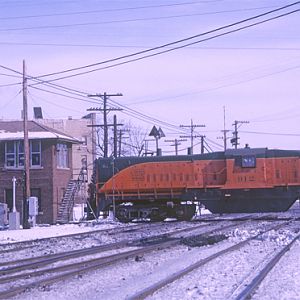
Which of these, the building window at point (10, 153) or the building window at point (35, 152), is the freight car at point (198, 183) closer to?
the building window at point (35, 152)

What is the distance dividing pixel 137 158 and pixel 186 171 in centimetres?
336

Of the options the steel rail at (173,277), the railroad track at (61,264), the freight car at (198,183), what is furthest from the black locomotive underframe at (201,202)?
the steel rail at (173,277)

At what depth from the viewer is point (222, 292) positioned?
11.2m

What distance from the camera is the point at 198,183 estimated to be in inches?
1492

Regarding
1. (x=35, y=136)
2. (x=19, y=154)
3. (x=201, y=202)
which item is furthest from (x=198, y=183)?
(x=19, y=154)

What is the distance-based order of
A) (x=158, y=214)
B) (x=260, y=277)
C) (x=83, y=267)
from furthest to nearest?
(x=158, y=214)
(x=83, y=267)
(x=260, y=277)

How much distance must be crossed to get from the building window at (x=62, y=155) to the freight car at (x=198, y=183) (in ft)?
20.8

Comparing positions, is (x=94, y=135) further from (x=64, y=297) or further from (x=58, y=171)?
(x=64, y=297)

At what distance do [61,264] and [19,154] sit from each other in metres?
29.0

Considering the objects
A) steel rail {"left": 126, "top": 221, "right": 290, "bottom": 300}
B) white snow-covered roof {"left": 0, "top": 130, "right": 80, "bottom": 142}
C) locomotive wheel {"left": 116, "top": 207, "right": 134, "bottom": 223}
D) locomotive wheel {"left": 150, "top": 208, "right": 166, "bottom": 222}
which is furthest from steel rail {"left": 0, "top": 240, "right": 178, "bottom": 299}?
white snow-covered roof {"left": 0, "top": 130, "right": 80, "bottom": 142}

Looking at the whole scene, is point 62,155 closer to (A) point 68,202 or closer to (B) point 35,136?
(B) point 35,136

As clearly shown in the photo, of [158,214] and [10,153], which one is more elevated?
[10,153]

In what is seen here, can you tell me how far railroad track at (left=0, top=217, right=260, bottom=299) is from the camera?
12969 millimetres

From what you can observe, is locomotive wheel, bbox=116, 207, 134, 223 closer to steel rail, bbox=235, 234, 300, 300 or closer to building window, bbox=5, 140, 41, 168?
building window, bbox=5, 140, 41, 168
